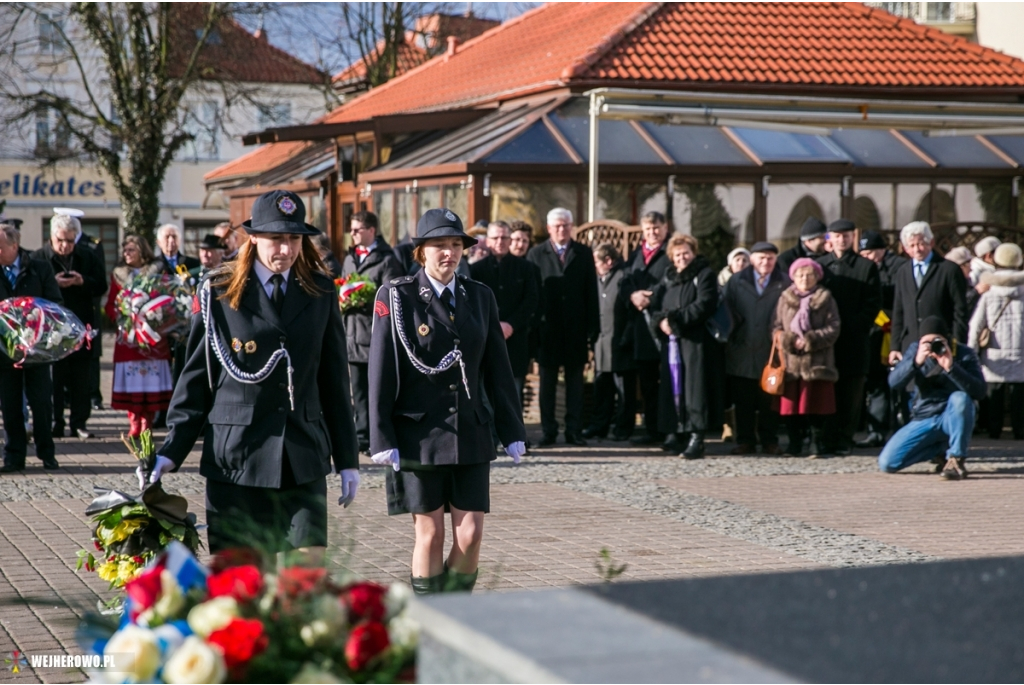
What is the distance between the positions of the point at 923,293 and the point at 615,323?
2.92 metres

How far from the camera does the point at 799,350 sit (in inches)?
480

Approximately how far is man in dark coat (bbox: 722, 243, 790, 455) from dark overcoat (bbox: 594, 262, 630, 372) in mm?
1049

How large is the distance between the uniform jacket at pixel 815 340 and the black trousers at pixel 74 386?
6.69 meters

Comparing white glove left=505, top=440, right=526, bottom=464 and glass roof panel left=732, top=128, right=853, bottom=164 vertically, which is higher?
glass roof panel left=732, top=128, right=853, bottom=164

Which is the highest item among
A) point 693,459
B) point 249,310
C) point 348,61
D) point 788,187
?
point 348,61

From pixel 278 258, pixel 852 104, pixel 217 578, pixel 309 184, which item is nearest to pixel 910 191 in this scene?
pixel 852 104

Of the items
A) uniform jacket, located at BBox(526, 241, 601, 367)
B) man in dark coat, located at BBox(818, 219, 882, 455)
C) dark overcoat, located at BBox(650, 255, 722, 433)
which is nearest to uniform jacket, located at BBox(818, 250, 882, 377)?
man in dark coat, located at BBox(818, 219, 882, 455)

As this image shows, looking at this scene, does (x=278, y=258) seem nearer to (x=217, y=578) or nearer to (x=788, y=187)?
(x=217, y=578)

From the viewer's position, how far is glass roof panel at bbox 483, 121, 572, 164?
17922 millimetres

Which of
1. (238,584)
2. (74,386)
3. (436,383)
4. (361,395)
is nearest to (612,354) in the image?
(361,395)

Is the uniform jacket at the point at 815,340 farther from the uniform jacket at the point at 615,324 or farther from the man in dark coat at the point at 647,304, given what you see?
the uniform jacket at the point at 615,324

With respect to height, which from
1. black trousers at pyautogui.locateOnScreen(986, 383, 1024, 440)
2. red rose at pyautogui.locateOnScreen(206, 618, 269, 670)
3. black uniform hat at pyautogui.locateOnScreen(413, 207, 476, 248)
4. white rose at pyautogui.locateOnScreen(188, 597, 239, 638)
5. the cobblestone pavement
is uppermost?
black uniform hat at pyautogui.locateOnScreen(413, 207, 476, 248)

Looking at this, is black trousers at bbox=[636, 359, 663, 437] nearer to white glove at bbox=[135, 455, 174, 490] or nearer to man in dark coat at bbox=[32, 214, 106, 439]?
man in dark coat at bbox=[32, 214, 106, 439]

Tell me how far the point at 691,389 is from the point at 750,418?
0.89 m
